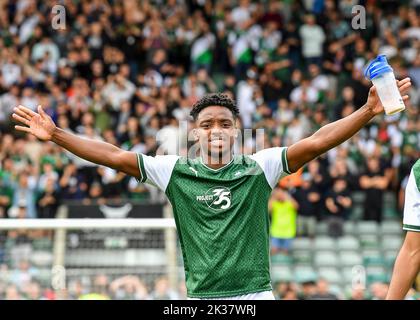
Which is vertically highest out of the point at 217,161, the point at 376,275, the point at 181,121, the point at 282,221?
the point at 181,121

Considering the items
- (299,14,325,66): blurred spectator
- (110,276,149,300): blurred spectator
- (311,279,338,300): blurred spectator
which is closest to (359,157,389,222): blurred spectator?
(311,279,338,300): blurred spectator

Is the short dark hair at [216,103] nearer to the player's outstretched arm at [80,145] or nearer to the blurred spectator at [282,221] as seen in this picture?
the player's outstretched arm at [80,145]

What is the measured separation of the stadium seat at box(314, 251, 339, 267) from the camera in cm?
1605

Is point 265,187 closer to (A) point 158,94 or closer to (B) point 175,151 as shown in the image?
(B) point 175,151

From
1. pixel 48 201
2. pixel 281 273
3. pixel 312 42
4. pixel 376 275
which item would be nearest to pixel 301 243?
pixel 281 273

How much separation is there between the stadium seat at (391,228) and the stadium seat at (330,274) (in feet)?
4.18

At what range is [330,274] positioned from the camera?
1571 centimetres

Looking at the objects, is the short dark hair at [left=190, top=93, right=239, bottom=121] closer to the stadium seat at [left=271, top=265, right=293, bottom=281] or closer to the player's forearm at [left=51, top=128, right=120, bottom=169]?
the player's forearm at [left=51, top=128, right=120, bottom=169]

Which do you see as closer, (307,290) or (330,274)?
(307,290)

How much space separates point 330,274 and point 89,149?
32.5 feet

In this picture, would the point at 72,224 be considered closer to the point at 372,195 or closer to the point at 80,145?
the point at 80,145

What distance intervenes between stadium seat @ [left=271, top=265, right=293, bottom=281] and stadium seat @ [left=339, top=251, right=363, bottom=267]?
3.00 feet

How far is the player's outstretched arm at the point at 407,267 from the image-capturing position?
5.89 metres

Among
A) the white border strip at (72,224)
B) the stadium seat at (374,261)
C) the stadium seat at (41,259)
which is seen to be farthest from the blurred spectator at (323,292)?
the stadium seat at (41,259)
